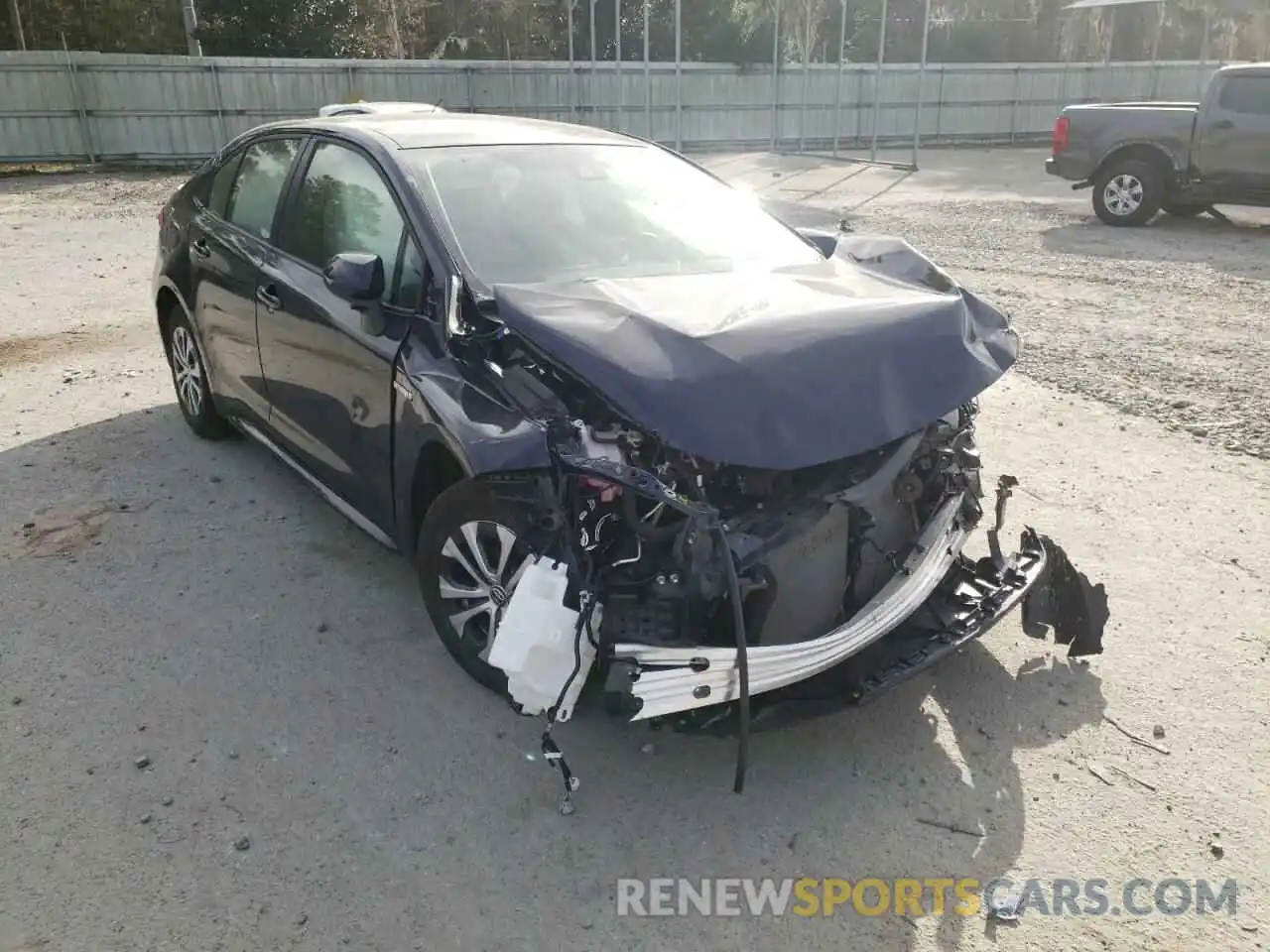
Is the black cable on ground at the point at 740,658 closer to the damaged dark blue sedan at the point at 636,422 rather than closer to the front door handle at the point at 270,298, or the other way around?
the damaged dark blue sedan at the point at 636,422

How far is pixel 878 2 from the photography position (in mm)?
37469

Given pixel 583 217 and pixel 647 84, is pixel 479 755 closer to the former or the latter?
pixel 583 217

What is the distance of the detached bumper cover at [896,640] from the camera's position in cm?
270

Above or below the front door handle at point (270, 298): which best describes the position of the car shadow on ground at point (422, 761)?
below

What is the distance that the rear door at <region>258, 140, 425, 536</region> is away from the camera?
371cm

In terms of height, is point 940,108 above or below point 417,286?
below

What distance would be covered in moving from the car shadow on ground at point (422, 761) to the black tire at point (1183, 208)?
11.4 metres

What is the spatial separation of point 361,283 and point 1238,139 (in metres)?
12.4

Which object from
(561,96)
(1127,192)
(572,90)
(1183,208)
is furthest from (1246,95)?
(561,96)

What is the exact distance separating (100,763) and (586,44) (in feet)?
108

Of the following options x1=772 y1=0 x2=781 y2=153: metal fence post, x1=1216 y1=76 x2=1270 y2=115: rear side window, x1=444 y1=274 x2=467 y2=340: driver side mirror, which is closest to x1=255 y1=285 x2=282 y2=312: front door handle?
x1=444 y1=274 x2=467 y2=340: driver side mirror

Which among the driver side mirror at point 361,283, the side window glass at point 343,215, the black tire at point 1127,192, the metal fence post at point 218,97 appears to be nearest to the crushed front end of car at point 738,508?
the driver side mirror at point 361,283

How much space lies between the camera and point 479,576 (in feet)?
11.0

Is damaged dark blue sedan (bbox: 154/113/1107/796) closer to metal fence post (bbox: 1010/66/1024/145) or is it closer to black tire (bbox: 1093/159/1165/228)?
black tire (bbox: 1093/159/1165/228)
